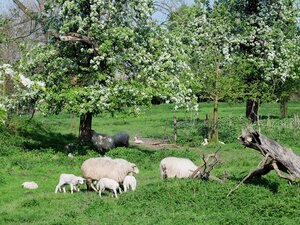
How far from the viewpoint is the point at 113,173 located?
61.8ft

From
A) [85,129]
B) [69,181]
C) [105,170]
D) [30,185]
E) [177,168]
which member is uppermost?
[85,129]

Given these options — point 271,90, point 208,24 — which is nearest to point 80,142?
point 208,24

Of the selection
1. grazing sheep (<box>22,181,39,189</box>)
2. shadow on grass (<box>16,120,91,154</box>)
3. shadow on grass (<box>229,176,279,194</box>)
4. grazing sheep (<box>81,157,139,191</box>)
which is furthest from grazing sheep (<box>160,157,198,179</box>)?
shadow on grass (<box>16,120,91,154</box>)

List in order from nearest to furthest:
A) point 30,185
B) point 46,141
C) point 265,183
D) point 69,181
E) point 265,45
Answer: point 265,183 < point 69,181 < point 30,185 < point 46,141 < point 265,45

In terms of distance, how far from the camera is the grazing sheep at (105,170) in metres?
18.9

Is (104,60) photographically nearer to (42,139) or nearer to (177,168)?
(42,139)

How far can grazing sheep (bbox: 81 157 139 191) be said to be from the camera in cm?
1886

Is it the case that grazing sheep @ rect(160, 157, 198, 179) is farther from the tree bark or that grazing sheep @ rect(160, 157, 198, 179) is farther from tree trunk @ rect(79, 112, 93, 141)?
tree trunk @ rect(79, 112, 93, 141)

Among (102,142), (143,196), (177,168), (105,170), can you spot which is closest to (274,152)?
(177,168)

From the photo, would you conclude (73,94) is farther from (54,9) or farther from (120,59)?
(54,9)

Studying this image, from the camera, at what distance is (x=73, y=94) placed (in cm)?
2477

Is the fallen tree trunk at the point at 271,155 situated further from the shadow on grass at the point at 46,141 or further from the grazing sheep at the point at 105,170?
the shadow on grass at the point at 46,141

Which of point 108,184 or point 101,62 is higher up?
point 101,62

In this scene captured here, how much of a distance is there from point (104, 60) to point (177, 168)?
29.0ft
